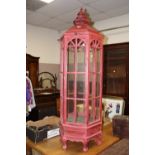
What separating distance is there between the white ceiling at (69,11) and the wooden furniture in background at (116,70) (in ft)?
2.23

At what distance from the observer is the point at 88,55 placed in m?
1.48

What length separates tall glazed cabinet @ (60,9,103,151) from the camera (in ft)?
4.83

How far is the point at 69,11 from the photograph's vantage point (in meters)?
3.34

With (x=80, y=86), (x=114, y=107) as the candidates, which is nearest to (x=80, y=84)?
(x=80, y=86)

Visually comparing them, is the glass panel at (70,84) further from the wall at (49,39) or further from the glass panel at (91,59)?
the wall at (49,39)

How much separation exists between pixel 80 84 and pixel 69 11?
228 cm

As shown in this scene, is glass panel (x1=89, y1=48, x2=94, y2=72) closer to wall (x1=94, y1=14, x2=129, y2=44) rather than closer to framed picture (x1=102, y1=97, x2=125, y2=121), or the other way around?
framed picture (x1=102, y1=97, x2=125, y2=121)

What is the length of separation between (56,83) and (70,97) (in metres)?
3.35

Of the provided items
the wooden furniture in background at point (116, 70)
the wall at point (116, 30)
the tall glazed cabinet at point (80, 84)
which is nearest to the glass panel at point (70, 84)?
the tall glazed cabinet at point (80, 84)

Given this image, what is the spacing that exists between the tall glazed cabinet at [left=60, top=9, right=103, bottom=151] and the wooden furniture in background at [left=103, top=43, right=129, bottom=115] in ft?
6.57

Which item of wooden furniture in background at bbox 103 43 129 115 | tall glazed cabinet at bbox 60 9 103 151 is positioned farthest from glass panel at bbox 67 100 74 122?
wooden furniture in background at bbox 103 43 129 115

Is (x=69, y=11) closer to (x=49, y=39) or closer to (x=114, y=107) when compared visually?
(x=49, y=39)

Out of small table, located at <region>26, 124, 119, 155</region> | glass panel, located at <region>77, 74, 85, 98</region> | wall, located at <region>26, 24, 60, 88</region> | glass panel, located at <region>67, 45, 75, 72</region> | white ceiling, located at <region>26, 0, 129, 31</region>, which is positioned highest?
white ceiling, located at <region>26, 0, 129, 31</region>
